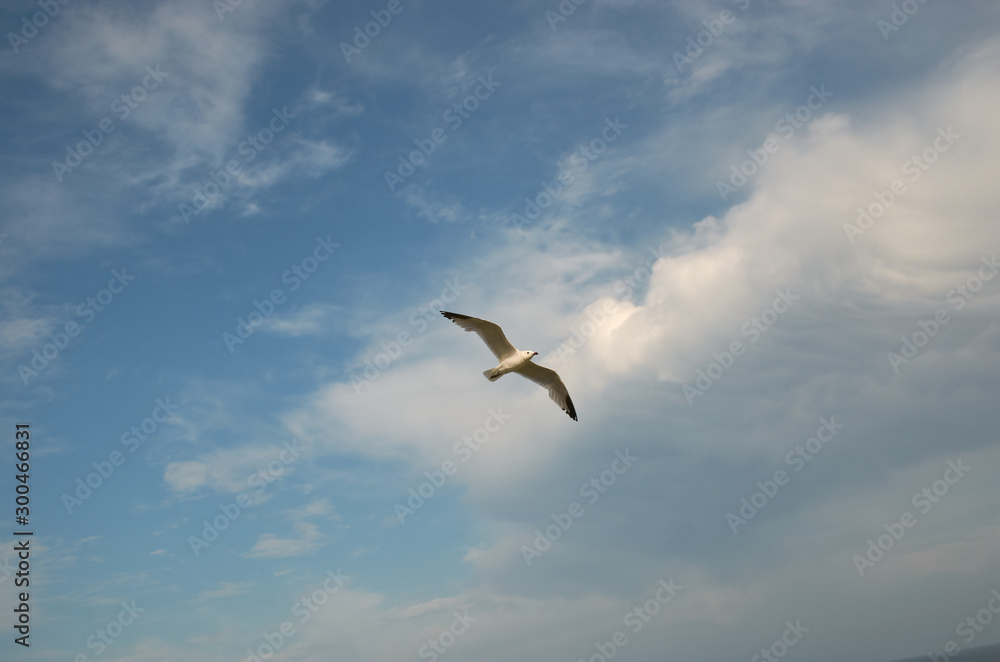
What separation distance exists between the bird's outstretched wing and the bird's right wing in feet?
9.16

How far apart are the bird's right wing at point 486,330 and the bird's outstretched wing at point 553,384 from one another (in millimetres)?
2791

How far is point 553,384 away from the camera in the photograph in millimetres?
38406

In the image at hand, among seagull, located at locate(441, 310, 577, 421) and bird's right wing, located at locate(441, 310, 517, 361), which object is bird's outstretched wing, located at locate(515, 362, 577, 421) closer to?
seagull, located at locate(441, 310, 577, 421)

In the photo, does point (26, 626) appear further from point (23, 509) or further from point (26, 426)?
point (26, 426)

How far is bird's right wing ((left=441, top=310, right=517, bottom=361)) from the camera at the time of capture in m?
34.4

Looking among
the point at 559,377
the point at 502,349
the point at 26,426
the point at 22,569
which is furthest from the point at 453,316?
the point at 22,569

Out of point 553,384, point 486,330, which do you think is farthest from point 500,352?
point 553,384

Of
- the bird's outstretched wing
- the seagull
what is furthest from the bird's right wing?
the bird's outstretched wing

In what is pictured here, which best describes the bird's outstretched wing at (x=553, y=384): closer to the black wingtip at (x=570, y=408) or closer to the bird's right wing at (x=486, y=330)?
the black wingtip at (x=570, y=408)

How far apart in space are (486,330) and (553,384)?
5.85m

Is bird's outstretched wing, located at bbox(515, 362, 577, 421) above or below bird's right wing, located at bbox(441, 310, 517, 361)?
below

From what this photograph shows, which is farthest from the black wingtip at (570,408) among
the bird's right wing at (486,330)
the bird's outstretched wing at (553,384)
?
the bird's right wing at (486,330)

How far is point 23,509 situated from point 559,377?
27118 mm

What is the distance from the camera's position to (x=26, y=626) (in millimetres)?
35125
